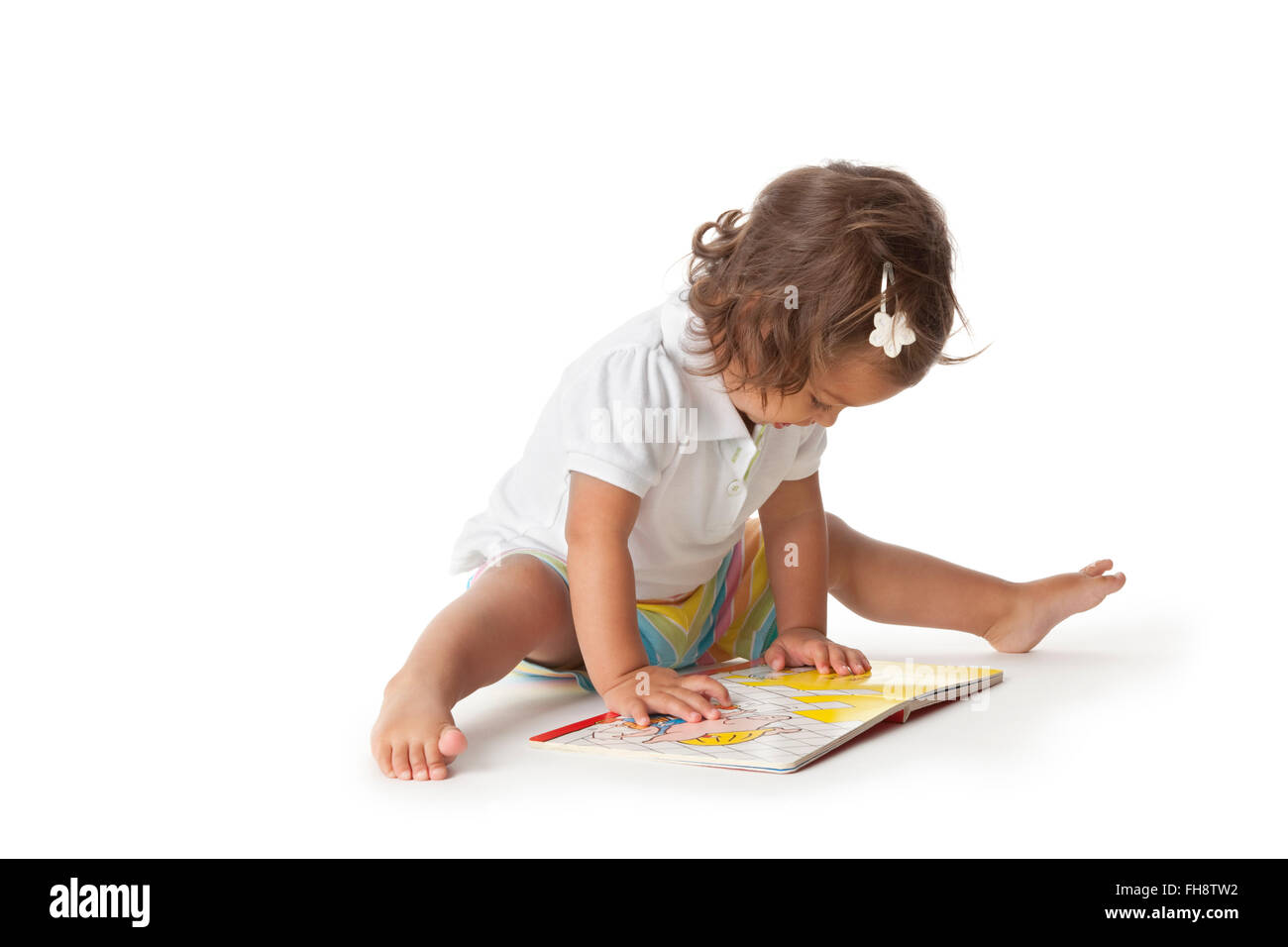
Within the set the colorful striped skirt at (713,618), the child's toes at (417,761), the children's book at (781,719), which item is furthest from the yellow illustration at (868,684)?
the child's toes at (417,761)

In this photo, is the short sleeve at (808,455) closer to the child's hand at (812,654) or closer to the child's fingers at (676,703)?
the child's hand at (812,654)

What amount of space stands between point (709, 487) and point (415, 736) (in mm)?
424

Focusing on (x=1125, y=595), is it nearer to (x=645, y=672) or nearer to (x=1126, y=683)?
(x=1126, y=683)

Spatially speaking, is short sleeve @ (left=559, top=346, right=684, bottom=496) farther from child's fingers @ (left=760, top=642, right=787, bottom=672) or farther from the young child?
child's fingers @ (left=760, top=642, right=787, bottom=672)

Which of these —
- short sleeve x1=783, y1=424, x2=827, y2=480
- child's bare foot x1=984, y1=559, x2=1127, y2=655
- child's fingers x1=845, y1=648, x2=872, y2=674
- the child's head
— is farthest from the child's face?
child's bare foot x1=984, y1=559, x2=1127, y2=655

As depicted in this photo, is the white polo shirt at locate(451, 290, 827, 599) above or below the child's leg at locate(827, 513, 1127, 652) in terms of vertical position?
above

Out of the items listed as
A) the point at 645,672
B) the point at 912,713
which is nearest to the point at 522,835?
the point at 645,672

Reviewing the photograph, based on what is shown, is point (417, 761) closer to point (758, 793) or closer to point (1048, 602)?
point (758, 793)

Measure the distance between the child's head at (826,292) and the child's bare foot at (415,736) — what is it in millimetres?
420

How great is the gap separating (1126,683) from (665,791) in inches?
23.2

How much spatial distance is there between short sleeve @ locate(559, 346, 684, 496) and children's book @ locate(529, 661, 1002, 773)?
225mm

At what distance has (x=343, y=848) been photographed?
90 centimetres

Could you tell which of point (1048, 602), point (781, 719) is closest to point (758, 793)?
point (781, 719)

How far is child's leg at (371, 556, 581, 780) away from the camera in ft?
3.49
